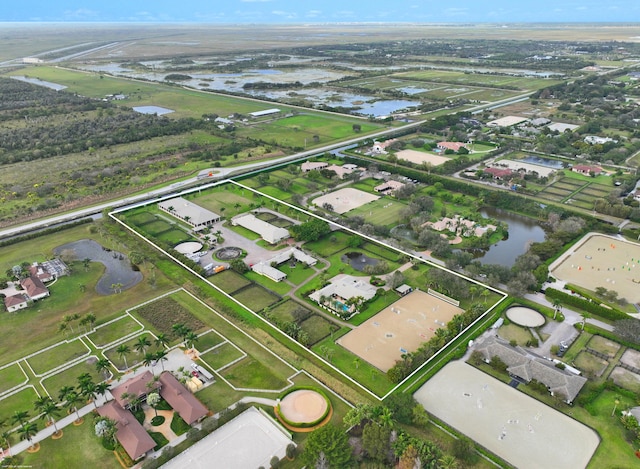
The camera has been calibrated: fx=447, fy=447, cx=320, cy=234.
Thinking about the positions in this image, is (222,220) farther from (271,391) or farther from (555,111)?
(555,111)

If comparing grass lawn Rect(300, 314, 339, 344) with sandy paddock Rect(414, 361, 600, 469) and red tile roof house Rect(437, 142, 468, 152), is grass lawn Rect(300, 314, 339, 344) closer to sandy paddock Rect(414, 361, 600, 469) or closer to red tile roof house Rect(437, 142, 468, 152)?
sandy paddock Rect(414, 361, 600, 469)

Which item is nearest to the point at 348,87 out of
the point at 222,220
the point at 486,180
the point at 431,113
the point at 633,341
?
the point at 431,113

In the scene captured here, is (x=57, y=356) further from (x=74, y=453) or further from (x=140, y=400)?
(x=74, y=453)

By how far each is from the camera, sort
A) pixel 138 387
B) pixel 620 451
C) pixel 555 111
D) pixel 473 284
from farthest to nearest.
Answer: pixel 555 111 < pixel 473 284 < pixel 138 387 < pixel 620 451

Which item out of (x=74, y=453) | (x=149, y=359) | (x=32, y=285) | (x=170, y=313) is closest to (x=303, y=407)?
(x=149, y=359)

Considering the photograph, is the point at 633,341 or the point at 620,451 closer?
the point at 620,451

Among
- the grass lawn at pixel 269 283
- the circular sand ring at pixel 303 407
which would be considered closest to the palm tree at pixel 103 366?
the circular sand ring at pixel 303 407
